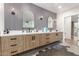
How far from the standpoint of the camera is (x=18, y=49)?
2760mm

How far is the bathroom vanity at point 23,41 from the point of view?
2387 millimetres

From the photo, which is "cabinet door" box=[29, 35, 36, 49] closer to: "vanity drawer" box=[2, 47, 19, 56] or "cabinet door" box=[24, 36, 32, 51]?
"cabinet door" box=[24, 36, 32, 51]

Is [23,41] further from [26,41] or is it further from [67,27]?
[67,27]

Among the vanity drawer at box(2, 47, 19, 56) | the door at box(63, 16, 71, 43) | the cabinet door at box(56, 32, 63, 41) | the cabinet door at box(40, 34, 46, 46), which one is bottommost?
the vanity drawer at box(2, 47, 19, 56)

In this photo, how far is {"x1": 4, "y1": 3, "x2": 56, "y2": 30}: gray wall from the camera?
3.01 m

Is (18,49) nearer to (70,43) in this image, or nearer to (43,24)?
(43,24)

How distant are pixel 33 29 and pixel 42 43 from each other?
0.67 m

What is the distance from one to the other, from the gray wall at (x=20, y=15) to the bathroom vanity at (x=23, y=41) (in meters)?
0.48

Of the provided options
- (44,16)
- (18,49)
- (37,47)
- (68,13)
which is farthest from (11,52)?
(68,13)

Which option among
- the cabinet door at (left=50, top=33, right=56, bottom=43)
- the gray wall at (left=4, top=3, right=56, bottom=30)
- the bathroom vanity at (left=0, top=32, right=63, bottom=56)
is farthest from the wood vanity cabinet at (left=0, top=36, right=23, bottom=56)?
the cabinet door at (left=50, top=33, right=56, bottom=43)

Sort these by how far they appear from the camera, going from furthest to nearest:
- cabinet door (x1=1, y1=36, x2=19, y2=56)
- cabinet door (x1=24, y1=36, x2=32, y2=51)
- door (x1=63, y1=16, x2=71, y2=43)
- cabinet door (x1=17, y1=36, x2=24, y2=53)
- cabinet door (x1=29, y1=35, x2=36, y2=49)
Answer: door (x1=63, y1=16, x2=71, y2=43), cabinet door (x1=29, y1=35, x2=36, y2=49), cabinet door (x1=24, y1=36, x2=32, y2=51), cabinet door (x1=17, y1=36, x2=24, y2=53), cabinet door (x1=1, y1=36, x2=19, y2=56)

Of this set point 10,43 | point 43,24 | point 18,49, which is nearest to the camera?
point 10,43

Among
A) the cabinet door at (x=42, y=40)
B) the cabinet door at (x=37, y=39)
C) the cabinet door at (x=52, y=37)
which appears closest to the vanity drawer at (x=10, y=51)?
the cabinet door at (x=37, y=39)

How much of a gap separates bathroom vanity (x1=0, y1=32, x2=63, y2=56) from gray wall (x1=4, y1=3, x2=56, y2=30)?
18.7 inches
